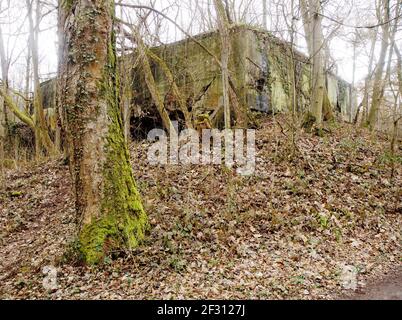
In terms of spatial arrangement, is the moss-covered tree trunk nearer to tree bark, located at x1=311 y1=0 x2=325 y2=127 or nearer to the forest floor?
the forest floor

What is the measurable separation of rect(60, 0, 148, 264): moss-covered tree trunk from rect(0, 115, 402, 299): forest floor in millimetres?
333

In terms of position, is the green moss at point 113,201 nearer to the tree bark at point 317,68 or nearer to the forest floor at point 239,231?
the forest floor at point 239,231

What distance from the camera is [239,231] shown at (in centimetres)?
561

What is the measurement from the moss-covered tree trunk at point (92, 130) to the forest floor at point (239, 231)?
1.09 feet

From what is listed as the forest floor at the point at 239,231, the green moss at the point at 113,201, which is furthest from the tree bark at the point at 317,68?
the green moss at the point at 113,201

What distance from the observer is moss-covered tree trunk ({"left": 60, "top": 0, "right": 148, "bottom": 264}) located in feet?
15.5

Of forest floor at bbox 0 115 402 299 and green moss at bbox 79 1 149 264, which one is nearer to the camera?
forest floor at bbox 0 115 402 299

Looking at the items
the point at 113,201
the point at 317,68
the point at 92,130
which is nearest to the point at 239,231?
the point at 113,201

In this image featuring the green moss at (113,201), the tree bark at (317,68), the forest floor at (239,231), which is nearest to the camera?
the forest floor at (239,231)

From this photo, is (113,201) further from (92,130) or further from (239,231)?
(239,231)

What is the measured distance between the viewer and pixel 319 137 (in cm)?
973

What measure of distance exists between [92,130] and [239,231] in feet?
9.08

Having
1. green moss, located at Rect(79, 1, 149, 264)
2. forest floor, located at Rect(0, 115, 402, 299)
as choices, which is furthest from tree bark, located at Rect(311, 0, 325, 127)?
green moss, located at Rect(79, 1, 149, 264)

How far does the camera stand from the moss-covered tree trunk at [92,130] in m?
4.73
